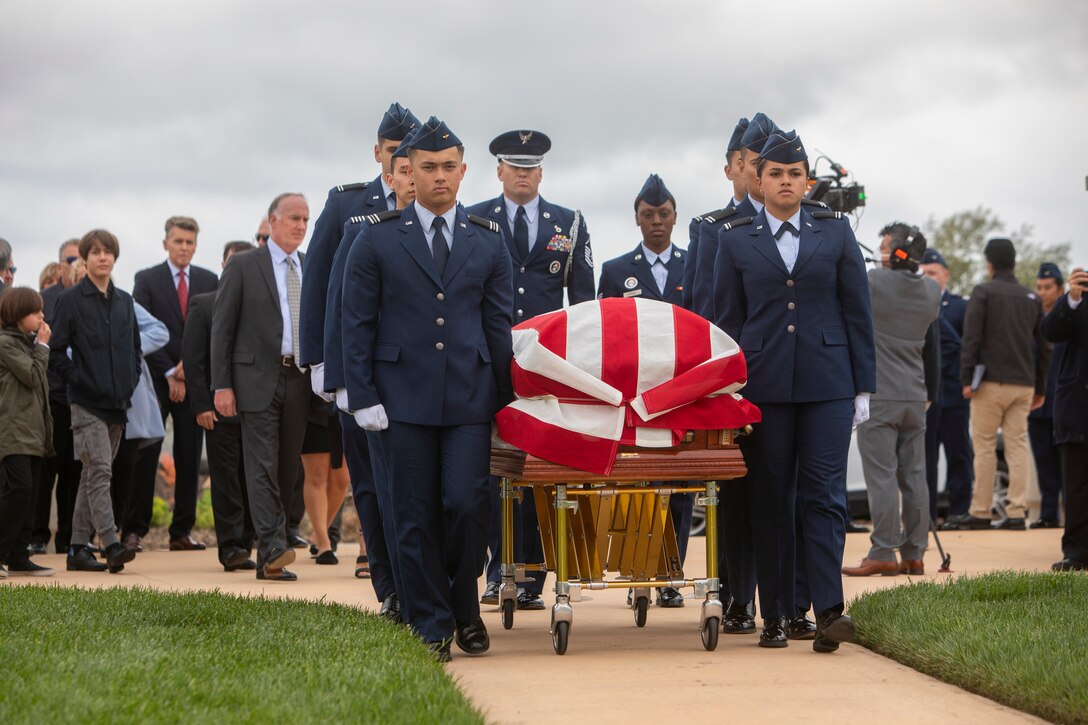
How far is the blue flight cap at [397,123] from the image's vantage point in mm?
8125

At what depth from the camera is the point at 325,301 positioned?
7781 mm

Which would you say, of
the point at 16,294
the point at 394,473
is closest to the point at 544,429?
the point at 394,473

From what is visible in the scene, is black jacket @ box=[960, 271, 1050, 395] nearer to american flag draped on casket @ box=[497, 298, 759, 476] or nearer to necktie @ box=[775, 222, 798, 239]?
necktie @ box=[775, 222, 798, 239]

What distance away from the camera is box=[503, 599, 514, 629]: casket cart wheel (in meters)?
7.56

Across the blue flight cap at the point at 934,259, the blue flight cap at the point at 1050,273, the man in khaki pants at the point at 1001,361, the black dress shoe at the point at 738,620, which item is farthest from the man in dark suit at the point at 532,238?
the blue flight cap at the point at 1050,273

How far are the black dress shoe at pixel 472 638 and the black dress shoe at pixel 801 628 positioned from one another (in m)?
1.50

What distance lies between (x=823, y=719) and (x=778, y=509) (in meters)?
1.97

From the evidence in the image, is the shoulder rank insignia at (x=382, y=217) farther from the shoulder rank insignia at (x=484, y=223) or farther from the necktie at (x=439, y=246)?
→ the shoulder rank insignia at (x=484, y=223)

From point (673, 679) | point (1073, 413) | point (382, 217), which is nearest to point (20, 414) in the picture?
point (382, 217)

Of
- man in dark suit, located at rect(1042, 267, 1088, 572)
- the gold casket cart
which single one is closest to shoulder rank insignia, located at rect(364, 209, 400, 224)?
the gold casket cart

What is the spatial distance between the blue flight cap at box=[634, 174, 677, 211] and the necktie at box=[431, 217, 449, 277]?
313 centimetres

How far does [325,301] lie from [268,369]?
8.69 feet

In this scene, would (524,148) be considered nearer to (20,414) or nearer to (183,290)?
(20,414)

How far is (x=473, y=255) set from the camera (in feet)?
21.9
